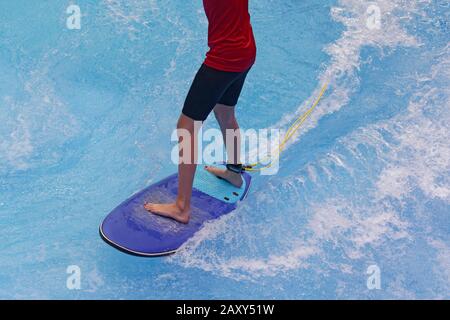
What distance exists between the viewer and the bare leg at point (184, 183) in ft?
9.36

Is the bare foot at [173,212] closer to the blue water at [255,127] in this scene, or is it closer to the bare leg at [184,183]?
the bare leg at [184,183]

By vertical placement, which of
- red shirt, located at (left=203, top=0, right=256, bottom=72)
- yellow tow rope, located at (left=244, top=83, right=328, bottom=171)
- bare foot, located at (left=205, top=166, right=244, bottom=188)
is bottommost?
bare foot, located at (left=205, top=166, right=244, bottom=188)

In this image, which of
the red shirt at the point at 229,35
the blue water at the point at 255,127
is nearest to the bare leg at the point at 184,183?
the blue water at the point at 255,127

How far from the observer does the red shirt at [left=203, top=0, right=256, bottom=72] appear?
2.61 m

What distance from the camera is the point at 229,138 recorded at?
3.27 meters

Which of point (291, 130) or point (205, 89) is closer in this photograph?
point (205, 89)

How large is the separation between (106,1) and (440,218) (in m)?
3.34

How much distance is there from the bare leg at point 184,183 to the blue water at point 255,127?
0.19 meters

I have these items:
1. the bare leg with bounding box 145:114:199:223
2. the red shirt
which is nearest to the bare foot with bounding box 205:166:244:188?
the bare leg with bounding box 145:114:199:223

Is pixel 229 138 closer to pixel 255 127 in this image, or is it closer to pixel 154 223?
pixel 154 223

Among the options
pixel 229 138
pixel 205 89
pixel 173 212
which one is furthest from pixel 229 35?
pixel 173 212

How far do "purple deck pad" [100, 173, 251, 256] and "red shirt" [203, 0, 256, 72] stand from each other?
864mm

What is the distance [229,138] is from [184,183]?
46 cm

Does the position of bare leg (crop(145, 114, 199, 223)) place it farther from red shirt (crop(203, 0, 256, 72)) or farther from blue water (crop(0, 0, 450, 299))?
red shirt (crop(203, 0, 256, 72))
